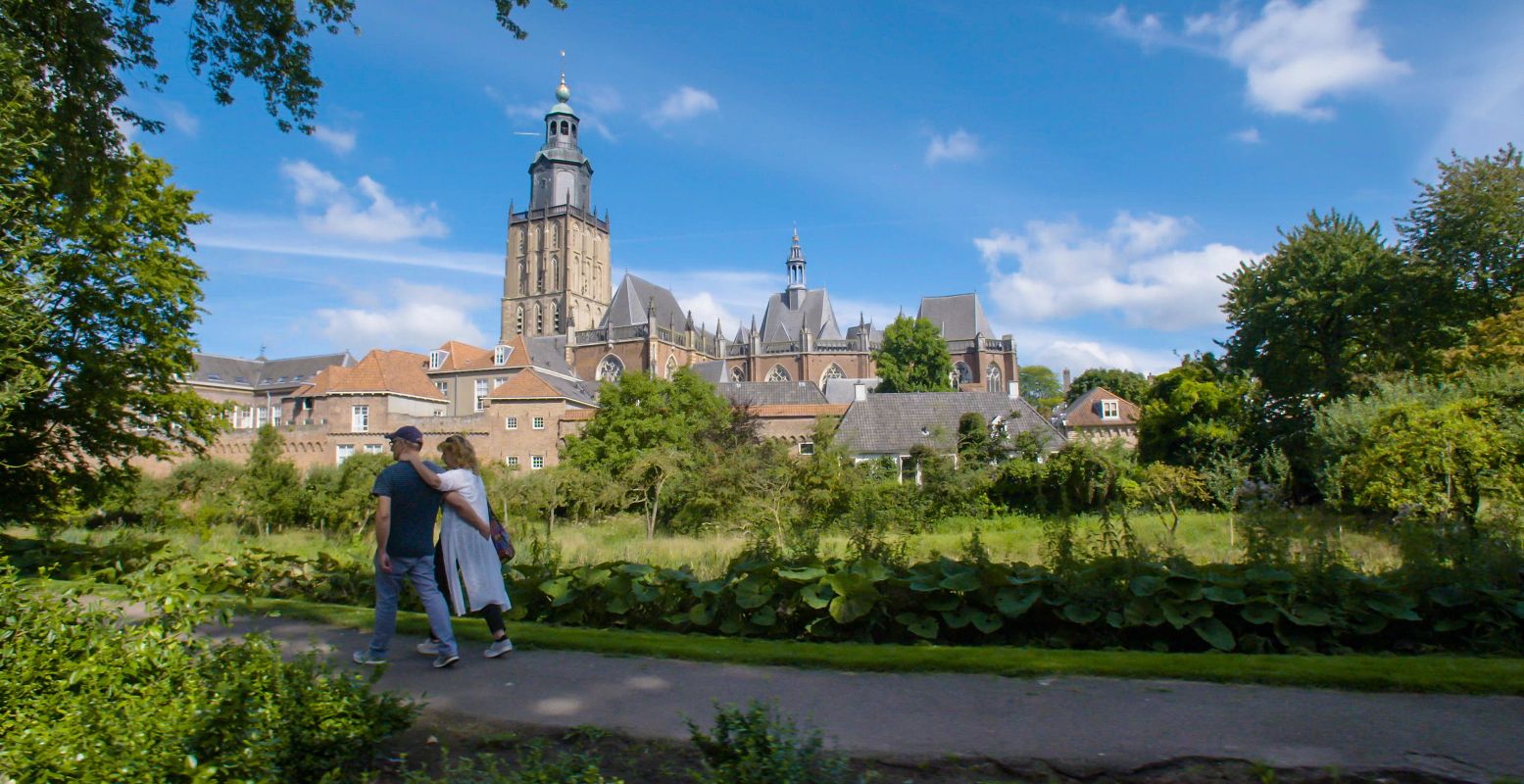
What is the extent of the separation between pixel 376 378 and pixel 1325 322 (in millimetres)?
45266

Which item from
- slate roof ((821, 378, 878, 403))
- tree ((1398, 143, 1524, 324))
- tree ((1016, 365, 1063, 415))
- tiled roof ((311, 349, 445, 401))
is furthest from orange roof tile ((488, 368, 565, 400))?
tree ((1016, 365, 1063, 415))

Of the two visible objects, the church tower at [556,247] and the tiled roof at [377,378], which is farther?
the church tower at [556,247]

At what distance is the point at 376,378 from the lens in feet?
155

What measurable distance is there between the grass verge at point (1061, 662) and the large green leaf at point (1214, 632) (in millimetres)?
217

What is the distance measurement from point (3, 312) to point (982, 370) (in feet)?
244

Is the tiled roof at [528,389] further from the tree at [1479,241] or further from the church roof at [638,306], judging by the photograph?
the tree at [1479,241]

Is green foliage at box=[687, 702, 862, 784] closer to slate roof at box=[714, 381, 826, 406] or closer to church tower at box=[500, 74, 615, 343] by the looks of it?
slate roof at box=[714, 381, 826, 406]

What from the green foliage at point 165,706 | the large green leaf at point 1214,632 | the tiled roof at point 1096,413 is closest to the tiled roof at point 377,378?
the tiled roof at point 1096,413

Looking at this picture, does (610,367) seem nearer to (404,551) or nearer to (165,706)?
(404,551)

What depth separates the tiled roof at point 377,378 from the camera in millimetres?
46469

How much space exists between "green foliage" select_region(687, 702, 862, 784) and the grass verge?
2.00 meters

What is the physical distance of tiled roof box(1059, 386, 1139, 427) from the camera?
53.7 meters

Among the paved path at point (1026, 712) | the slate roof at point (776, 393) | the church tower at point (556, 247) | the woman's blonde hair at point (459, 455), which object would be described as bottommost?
the paved path at point (1026, 712)

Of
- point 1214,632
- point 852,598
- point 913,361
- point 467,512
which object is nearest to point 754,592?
point 852,598
